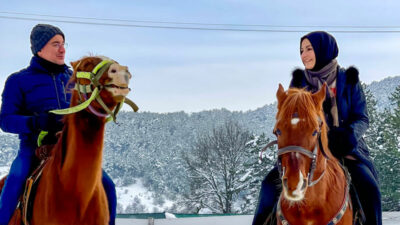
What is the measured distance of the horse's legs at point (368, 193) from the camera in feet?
13.5

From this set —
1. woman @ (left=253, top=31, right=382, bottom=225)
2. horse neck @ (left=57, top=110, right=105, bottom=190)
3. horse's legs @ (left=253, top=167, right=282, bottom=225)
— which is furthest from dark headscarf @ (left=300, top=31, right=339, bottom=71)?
horse neck @ (left=57, top=110, right=105, bottom=190)

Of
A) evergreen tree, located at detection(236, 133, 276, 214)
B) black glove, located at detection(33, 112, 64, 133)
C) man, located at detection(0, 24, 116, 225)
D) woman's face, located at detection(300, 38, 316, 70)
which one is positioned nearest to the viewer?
black glove, located at detection(33, 112, 64, 133)

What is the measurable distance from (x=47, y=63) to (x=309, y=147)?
2.43 metres

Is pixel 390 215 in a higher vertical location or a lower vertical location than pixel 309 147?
lower

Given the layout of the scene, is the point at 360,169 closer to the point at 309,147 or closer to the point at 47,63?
the point at 309,147

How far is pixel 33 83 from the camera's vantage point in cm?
422

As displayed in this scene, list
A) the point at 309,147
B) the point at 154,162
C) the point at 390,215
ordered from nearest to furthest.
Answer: the point at 309,147 < the point at 390,215 < the point at 154,162

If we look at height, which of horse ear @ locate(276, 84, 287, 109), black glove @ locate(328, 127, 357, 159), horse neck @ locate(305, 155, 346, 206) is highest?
horse ear @ locate(276, 84, 287, 109)

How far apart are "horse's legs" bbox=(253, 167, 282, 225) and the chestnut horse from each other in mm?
1423

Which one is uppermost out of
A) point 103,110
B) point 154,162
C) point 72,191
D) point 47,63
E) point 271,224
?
point 47,63

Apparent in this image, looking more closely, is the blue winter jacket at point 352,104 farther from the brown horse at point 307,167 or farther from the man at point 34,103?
the man at point 34,103

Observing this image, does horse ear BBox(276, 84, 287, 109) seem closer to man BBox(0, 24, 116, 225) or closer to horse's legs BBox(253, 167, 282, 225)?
horse's legs BBox(253, 167, 282, 225)

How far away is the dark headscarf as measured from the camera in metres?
4.32

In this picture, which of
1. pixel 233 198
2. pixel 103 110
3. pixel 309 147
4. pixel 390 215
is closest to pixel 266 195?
pixel 309 147
